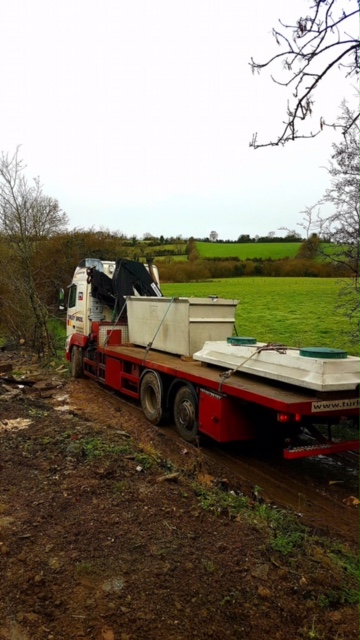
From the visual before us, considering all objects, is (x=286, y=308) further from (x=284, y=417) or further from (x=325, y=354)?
(x=284, y=417)

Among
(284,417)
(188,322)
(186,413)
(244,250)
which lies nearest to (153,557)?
(284,417)

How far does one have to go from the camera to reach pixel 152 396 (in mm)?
9070

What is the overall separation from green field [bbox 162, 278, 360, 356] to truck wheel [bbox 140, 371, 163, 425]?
4388 millimetres

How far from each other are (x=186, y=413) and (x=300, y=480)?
2.06 m

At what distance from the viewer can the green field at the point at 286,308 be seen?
17312 mm

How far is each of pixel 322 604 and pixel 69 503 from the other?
2392 mm

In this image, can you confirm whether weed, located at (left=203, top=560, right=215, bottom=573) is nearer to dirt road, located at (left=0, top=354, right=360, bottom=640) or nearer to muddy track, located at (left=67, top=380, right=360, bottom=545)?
dirt road, located at (left=0, top=354, right=360, bottom=640)

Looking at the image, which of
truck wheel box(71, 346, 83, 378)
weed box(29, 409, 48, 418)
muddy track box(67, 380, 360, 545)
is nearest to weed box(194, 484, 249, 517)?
muddy track box(67, 380, 360, 545)

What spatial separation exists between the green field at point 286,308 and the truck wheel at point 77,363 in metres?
6.52

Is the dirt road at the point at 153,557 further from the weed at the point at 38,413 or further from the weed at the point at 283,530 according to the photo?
the weed at the point at 38,413

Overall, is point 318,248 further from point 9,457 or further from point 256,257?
point 256,257

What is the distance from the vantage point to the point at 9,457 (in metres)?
6.02

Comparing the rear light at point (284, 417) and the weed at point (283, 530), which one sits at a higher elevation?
the rear light at point (284, 417)

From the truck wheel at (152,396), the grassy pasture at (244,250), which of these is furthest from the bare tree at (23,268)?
the grassy pasture at (244,250)
